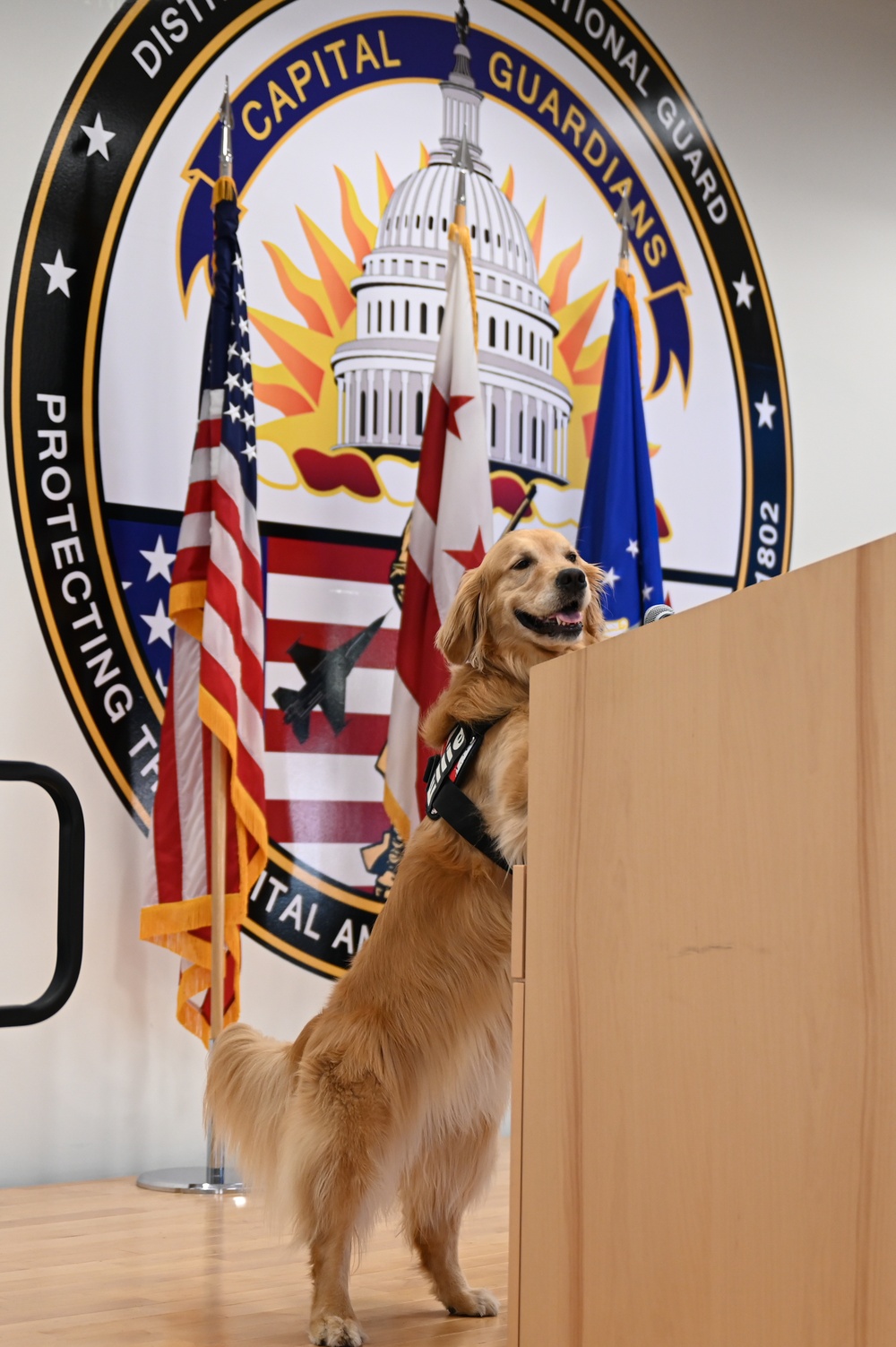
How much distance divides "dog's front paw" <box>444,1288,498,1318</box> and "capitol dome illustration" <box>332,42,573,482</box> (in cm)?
243

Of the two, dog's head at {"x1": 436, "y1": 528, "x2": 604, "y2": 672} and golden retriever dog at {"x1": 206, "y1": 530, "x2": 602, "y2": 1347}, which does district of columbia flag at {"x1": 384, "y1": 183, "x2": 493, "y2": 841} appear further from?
golden retriever dog at {"x1": 206, "y1": 530, "x2": 602, "y2": 1347}

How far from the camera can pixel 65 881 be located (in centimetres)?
123

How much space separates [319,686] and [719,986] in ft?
9.25

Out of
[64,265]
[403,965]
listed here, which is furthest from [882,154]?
[403,965]

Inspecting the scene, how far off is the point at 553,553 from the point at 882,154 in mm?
3387

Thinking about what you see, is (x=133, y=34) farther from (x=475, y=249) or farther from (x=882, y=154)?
(x=882, y=154)

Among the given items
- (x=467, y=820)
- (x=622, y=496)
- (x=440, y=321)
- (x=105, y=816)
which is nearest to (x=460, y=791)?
(x=467, y=820)

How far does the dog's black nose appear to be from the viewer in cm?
238

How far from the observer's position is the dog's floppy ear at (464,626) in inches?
95.3

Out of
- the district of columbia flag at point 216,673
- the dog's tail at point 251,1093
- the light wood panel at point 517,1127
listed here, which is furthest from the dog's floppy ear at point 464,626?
the light wood panel at point 517,1127

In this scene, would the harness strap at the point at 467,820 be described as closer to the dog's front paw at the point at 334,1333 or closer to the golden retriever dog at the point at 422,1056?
the golden retriever dog at the point at 422,1056

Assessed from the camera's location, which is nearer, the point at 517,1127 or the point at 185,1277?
the point at 517,1127

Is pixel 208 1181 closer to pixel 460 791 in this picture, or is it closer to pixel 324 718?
pixel 324 718

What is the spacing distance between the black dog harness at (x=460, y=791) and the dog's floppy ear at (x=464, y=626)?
200mm
